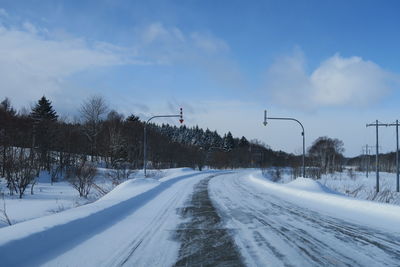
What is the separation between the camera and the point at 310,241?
315 inches

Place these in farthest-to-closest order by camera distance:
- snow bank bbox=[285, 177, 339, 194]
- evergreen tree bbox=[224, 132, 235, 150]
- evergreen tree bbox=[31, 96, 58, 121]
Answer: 1. evergreen tree bbox=[224, 132, 235, 150]
2. evergreen tree bbox=[31, 96, 58, 121]
3. snow bank bbox=[285, 177, 339, 194]

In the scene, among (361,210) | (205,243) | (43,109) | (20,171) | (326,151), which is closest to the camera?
(205,243)

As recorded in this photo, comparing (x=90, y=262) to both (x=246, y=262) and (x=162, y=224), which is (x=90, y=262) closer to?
(x=246, y=262)

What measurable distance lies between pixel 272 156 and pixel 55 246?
149 metres

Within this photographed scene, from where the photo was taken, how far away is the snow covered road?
6.41 m

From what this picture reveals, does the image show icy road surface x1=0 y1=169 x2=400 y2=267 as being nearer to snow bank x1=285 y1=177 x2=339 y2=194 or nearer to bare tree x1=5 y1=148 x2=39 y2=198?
snow bank x1=285 y1=177 x2=339 y2=194

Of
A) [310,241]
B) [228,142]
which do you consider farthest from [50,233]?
[228,142]

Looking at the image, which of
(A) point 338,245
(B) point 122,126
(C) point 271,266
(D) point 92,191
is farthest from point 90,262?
(B) point 122,126

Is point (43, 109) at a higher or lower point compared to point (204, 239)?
higher

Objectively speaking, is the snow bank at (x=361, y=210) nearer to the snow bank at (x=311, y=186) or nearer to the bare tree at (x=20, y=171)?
the snow bank at (x=311, y=186)

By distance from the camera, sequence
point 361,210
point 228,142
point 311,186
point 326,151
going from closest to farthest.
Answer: point 361,210
point 311,186
point 326,151
point 228,142

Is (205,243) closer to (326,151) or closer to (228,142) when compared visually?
(326,151)

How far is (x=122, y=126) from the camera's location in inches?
2913

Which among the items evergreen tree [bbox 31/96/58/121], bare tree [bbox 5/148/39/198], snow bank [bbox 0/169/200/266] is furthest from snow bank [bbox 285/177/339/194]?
evergreen tree [bbox 31/96/58/121]
